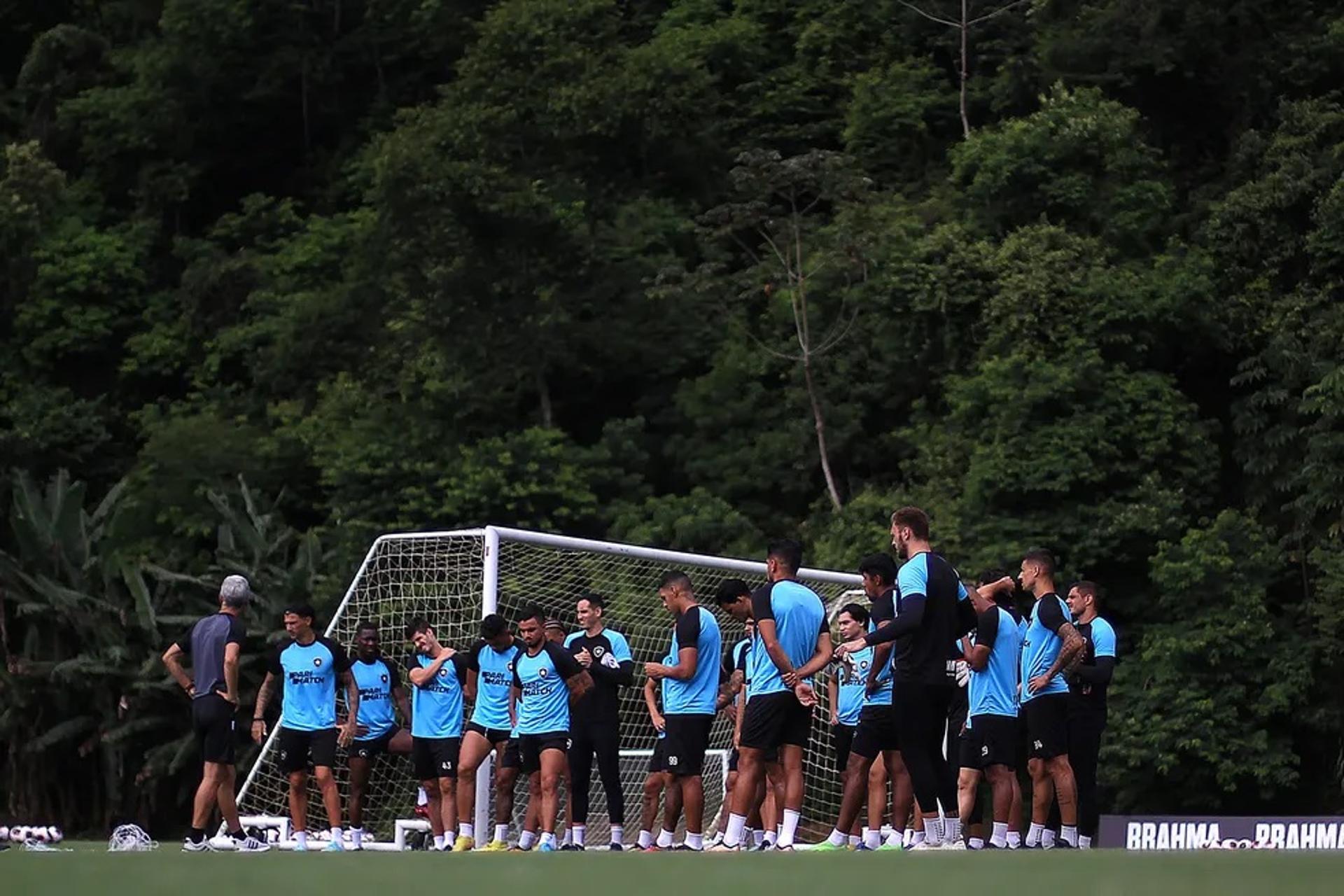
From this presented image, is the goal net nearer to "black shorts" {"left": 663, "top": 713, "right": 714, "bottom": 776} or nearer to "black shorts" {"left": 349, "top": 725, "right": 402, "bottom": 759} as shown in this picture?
"black shorts" {"left": 349, "top": 725, "right": 402, "bottom": 759}

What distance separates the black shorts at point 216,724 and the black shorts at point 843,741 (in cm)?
456

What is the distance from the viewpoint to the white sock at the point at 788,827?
42.9ft

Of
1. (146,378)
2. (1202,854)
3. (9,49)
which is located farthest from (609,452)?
(1202,854)

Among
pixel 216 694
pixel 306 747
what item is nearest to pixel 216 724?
pixel 216 694

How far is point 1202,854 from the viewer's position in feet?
33.2

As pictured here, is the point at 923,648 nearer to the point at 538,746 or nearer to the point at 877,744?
the point at 877,744

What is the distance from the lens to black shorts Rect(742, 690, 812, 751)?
1298 centimetres

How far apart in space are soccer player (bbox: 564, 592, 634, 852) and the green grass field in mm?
3894

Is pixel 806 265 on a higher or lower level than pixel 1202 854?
higher

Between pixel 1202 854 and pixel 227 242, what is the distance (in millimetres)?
28871

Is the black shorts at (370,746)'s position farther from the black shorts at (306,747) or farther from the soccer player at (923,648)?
the soccer player at (923,648)

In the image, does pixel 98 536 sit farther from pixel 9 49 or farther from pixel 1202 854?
pixel 1202 854

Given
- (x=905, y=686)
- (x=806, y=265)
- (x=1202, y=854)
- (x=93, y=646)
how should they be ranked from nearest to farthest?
(x=1202, y=854)
(x=905, y=686)
(x=93, y=646)
(x=806, y=265)

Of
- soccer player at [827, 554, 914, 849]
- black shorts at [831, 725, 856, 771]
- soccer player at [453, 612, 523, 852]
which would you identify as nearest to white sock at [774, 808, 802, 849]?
soccer player at [827, 554, 914, 849]
